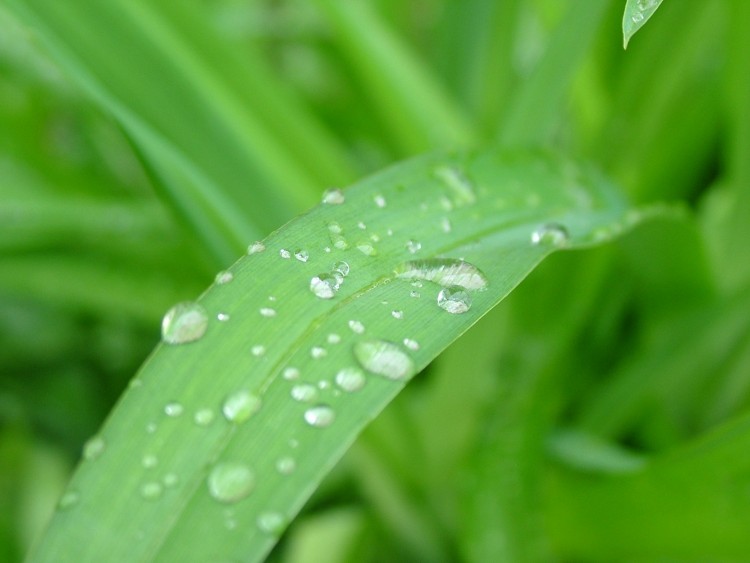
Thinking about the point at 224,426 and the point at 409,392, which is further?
the point at 409,392

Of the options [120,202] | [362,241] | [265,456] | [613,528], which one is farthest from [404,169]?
[120,202]

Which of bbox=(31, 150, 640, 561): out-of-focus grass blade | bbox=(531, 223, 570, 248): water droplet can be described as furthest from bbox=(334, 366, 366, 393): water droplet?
bbox=(531, 223, 570, 248): water droplet

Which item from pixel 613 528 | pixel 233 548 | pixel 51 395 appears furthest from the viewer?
pixel 51 395

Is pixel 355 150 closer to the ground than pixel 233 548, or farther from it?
farther from it

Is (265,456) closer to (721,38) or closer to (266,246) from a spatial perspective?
(266,246)

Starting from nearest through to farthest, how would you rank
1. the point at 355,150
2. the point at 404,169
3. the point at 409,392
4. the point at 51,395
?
the point at 404,169 → the point at 409,392 → the point at 51,395 → the point at 355,150

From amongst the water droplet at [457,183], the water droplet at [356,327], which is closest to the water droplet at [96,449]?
the water droplet at [356,327]

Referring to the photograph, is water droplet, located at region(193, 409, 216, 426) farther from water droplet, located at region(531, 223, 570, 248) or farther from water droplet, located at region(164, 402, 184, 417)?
water droplet, located at region(531, 223, 570, 248)

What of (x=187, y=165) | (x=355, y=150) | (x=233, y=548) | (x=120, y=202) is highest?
(x=355, y=150)
